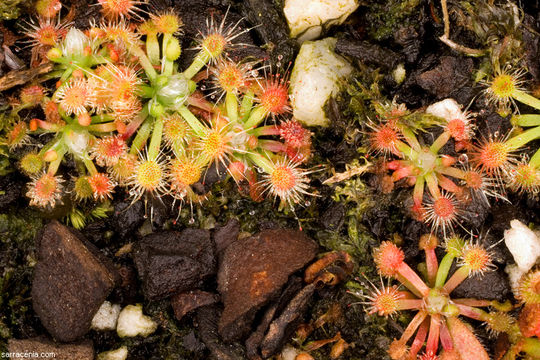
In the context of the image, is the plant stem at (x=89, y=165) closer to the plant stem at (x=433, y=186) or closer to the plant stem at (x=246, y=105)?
the plant stem at (x=246, y=105)

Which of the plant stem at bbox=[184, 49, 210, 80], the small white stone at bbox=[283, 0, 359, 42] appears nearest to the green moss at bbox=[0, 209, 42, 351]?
the plant stem at bbox=[184, 49, 210, 80]

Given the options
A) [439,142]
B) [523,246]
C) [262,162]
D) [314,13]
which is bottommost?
[523,246]

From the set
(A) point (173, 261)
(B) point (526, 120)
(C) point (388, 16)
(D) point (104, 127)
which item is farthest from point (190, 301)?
(B) point (526, 120)

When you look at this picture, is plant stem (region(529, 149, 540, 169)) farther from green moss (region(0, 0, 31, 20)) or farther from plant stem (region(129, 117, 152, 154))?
green moss (region(0, 0, 31, 20))

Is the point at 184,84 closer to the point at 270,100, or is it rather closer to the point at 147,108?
the point at 147,108

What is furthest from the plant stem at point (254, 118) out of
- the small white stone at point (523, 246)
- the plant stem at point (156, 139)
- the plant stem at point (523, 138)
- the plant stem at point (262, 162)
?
the small white stone at point (523, 246)

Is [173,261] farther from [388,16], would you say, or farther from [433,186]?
[388,16]

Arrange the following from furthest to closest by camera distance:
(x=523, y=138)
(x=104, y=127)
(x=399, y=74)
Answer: (x=399, y=74) < (x=523, y=138) < (x=104, y=127)

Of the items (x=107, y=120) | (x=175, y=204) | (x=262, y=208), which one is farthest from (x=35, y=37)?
(x=262, y=208)
